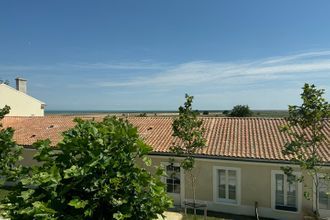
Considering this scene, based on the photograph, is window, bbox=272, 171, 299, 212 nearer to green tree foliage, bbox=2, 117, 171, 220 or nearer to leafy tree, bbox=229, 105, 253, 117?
green tree foliage, bbox=2, 117, 171, 220

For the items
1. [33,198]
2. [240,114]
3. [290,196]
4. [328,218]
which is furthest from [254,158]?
[240,114]

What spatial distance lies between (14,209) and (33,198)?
323 mm

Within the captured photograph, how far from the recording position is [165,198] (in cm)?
438

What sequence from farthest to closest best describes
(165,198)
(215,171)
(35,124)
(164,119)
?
1. (35,124)
2. (164,119)
3. (215,171)
4. (165,198)

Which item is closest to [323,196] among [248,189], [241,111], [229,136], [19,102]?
[248,189]

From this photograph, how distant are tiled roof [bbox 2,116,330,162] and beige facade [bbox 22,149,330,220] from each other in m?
0.57

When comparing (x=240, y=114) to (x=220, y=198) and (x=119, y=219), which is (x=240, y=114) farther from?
(x=119, y=219)

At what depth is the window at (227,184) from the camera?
58.1 feet

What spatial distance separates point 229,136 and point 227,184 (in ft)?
10.6

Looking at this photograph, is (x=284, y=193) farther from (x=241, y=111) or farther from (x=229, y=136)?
(x=241, y=111)

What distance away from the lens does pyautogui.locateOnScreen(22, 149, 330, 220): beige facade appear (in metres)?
16.7

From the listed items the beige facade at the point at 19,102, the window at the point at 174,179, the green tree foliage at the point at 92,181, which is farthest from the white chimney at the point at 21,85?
the green tree foliage at the point at 92,181

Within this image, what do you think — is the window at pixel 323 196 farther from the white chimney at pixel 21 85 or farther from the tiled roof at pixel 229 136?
the white chimney at pixel 21 85

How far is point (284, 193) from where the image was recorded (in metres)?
16.9
